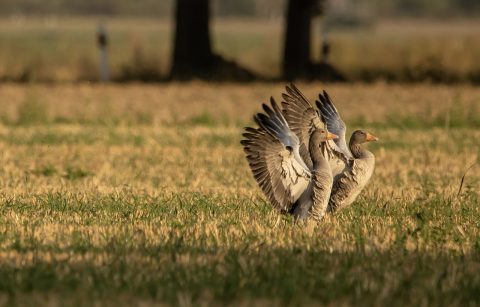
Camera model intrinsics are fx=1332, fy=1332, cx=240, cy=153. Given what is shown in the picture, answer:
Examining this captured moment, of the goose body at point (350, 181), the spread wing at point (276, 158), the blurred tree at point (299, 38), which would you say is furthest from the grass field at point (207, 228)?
the blurred tree at point (299, 38)

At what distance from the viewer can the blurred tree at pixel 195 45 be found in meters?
31.2

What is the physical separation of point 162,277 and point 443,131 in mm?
13655

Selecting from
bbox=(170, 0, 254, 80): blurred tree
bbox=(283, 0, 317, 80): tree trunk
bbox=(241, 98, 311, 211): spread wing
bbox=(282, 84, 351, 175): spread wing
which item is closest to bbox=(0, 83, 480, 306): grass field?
bbox=(241, 98, 311, 211): spread wing

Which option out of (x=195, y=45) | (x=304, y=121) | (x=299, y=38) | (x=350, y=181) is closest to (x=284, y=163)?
(x=350, y=181)

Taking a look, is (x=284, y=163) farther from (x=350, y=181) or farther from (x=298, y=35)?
(x=298, y=35)

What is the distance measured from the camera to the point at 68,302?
23.0ft

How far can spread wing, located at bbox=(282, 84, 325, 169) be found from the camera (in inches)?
420

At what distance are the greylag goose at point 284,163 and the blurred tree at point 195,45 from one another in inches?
828

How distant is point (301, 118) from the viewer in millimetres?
10758

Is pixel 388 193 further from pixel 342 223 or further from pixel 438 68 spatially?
pixel 438 68

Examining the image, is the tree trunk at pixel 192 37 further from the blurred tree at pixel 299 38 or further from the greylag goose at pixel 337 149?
the greylag goose at pixel 337 149

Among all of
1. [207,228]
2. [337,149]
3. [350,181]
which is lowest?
[207,228]

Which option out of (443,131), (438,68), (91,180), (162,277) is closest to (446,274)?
(162,277)

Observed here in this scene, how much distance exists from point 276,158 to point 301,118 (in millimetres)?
845
